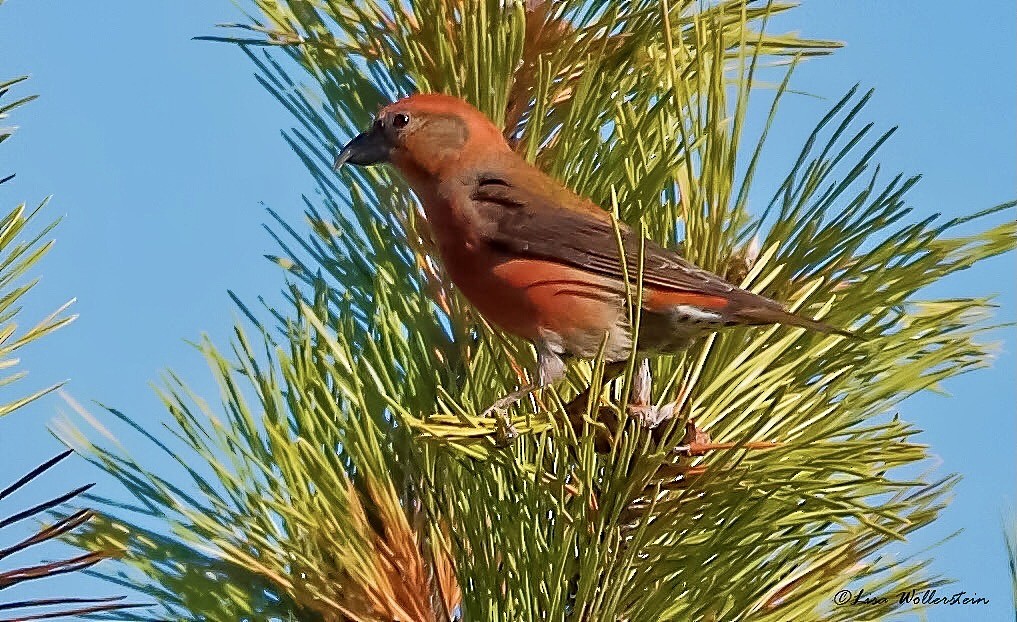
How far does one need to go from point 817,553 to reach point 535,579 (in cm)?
46

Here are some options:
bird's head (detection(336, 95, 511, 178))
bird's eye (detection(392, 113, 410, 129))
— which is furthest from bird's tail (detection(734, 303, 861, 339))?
bird's eye (detection(392, 113, 410, 129))

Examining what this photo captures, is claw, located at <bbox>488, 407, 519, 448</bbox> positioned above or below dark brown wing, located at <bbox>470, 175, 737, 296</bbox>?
below

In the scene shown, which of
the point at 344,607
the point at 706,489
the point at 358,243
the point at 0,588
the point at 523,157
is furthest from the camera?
the point at 523,157

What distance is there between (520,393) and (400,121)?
0.70 meters

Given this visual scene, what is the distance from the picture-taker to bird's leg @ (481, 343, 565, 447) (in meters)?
1.36

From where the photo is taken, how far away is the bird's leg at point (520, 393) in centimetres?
136

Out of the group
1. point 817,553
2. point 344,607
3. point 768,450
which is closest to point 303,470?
point 344,607

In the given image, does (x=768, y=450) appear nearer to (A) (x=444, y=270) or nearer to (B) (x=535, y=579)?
(B) (x=535, y=579)

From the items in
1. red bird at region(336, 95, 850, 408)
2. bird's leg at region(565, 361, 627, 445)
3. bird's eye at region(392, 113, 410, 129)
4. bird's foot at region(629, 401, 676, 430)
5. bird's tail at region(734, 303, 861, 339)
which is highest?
bird's eye at region(392, 113, 410, 129)

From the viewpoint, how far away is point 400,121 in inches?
78.4

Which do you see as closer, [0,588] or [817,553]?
[0,588]

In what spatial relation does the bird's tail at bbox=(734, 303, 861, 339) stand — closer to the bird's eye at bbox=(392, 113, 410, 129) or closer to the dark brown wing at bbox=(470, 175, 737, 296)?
the dark brown wing at bbox=(470, 175, 737, 296)

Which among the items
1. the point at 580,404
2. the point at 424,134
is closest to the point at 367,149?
the point at 424,134

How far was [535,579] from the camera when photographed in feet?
4.49
